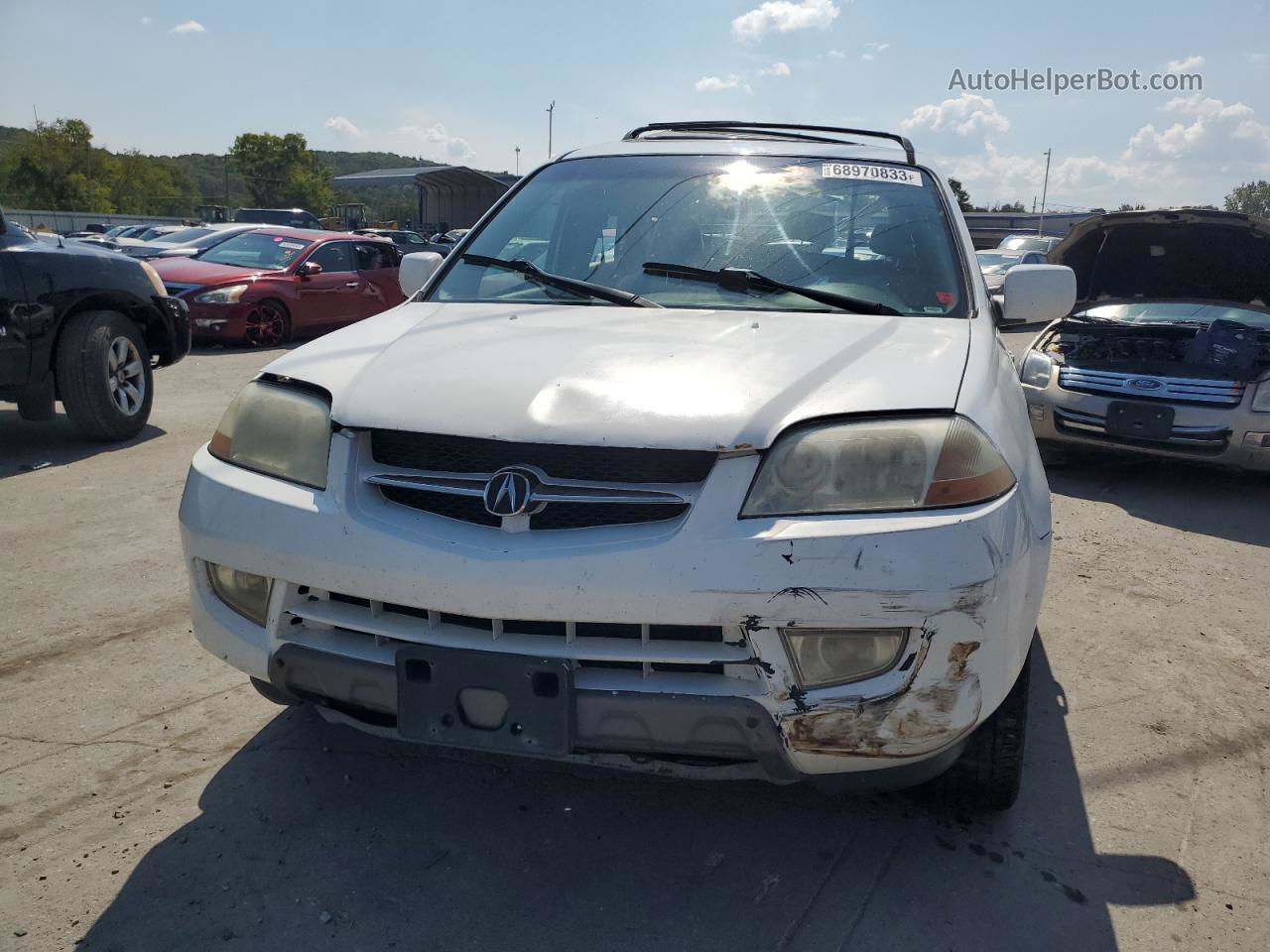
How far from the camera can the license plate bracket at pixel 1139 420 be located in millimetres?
6176

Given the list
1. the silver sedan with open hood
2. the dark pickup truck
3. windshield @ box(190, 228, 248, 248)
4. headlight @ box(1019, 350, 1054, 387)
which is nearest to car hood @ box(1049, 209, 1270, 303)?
the silver sedan with open hood

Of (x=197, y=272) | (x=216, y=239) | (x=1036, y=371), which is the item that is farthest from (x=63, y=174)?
(x=1036, y=371)

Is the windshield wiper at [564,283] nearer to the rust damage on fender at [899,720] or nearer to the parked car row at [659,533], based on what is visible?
the parked car row at [659,533]

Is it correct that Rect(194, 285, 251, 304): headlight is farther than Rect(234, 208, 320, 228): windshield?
No

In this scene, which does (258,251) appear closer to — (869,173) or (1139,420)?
(1139,420)

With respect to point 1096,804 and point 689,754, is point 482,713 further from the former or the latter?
point 1096,804

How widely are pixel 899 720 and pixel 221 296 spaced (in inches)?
445

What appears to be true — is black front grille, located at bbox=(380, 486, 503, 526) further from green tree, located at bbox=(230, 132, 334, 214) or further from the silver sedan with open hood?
green tree, located at bbox=(230, 132, 334, 214)

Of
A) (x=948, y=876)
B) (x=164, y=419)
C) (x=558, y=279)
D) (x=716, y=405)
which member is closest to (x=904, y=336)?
(x=716, y=405)

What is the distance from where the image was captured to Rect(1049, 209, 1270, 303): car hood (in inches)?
260

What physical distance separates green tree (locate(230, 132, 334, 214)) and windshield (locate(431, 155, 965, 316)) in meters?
95.3

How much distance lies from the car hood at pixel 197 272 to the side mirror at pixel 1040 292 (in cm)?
1053

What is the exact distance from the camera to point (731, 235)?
10.2ft

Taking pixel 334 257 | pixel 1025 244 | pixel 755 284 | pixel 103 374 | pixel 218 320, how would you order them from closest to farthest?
pixel 755 284 → pixel 103 374 → pixel 218 320 → pixel 334 257 → pixel 1025 244
